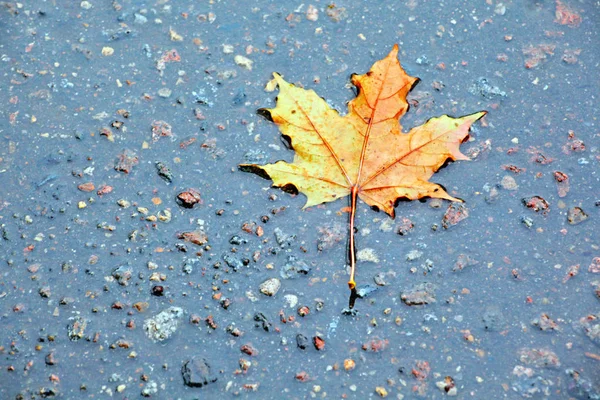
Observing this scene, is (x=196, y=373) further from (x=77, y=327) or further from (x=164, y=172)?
(x=164, y=172)

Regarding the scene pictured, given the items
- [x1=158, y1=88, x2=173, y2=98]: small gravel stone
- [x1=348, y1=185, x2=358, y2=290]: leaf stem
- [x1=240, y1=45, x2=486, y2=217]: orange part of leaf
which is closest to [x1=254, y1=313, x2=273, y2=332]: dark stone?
[x1=348, y1=185, x2=358, y2=290]: leaf stem

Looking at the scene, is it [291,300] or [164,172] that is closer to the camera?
[291,300]

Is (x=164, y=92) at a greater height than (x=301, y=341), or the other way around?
(x=164, y=92)

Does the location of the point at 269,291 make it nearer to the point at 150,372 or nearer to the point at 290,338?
the point at 290,338

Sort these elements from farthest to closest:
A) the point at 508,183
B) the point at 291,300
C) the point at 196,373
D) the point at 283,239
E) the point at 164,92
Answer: the point at 164,92, the point at 508,183, the point at 283,239, the point at 291,300, the point at 196,373

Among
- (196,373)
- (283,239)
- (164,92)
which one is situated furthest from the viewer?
(164,92)

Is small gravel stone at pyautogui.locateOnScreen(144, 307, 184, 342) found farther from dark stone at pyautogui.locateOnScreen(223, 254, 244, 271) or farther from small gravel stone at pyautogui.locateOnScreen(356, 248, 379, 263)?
small gravel stone at pyautogui.locateOnScreen(356, 248, 379, 263)

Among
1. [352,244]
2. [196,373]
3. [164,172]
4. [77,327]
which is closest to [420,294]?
[352,244]
